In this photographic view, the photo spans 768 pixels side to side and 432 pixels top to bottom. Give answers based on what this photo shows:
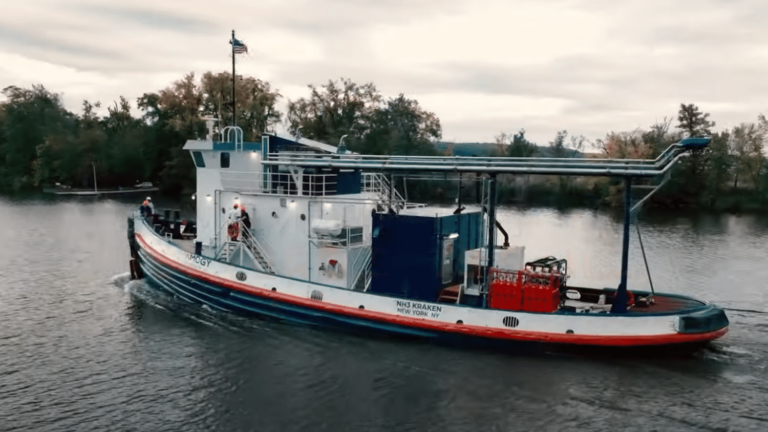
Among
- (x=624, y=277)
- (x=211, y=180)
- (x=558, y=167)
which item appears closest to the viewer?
(x=624, y=277)

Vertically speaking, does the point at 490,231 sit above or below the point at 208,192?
below

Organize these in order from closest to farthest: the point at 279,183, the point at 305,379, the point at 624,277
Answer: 1. the point at 305,379
2. the point at 624,277
3. the point at 279,183

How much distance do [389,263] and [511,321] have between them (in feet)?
11.8

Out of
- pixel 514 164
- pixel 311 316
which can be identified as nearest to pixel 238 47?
pixel 311 316

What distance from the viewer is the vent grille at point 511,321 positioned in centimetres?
1530

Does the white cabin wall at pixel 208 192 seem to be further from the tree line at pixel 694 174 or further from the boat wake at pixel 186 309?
the tree line at pixel 694 174

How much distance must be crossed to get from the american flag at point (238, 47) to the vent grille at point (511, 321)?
12.9 m

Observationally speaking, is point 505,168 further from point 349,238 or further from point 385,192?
point 385,192

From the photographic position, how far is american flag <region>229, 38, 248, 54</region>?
2131 centimetres

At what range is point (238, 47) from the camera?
2152cm

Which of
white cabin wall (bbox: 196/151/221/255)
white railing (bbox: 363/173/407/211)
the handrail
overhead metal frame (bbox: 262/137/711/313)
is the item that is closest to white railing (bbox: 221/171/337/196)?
white cabin wall (bbox: 196/151/221/255)

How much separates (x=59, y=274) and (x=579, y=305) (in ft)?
65.1

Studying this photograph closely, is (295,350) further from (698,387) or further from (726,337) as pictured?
(726,337)

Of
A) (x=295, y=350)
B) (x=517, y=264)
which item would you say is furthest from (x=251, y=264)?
(x=517, y=264)
